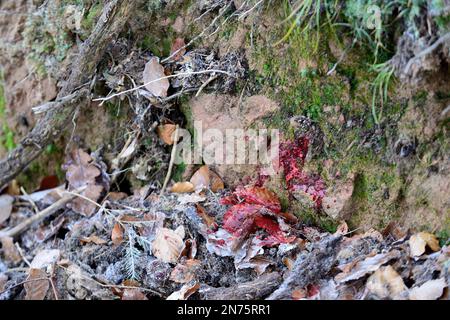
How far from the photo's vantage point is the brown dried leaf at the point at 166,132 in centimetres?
273

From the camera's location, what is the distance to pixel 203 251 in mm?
2381

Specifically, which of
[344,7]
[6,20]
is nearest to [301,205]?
[344,7]

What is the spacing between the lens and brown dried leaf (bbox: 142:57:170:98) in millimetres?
2598

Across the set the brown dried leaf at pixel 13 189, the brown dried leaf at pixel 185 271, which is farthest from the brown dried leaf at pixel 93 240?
the brown dried leaf at pixel 13 189

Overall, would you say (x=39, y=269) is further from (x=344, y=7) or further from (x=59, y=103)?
(x=344, y=7)

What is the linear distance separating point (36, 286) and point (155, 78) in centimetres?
113

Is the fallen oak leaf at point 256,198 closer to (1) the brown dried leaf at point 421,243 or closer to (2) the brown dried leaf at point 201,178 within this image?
(2) the brown dried leaf at point 201,178

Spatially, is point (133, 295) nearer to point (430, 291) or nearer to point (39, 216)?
point (39, 216)

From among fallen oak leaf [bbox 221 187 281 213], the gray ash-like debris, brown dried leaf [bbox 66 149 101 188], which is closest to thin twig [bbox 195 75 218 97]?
the gray ash-like debris

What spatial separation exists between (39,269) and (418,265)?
170 cm

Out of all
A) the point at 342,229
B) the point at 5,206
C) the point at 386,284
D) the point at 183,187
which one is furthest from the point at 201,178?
the point at 5,206

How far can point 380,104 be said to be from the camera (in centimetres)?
219

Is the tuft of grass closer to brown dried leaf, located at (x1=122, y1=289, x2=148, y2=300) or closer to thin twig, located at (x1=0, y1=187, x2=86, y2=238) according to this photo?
brown dried leaf, located at (x1=122, y1=289, x2=148, y2=300)

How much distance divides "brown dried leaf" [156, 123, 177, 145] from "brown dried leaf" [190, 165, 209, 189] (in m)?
0.21
